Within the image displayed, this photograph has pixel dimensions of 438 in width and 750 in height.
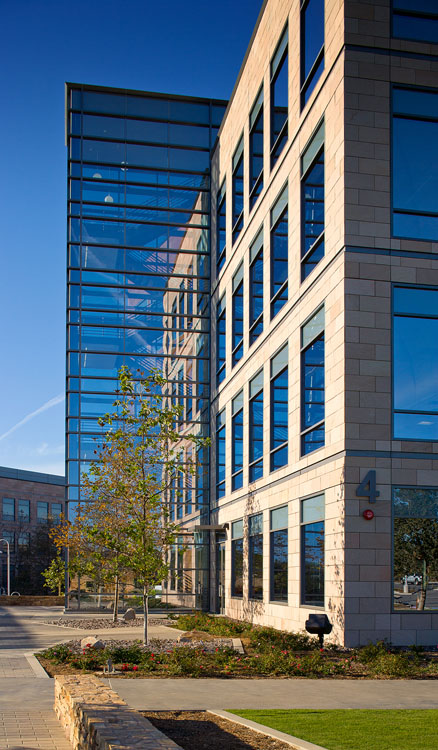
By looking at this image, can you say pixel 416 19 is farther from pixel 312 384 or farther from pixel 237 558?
Answer: pixel 237 558

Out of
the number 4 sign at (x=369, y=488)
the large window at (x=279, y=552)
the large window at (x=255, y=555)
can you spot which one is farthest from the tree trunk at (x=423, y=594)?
the large window at (x=255, y=555)

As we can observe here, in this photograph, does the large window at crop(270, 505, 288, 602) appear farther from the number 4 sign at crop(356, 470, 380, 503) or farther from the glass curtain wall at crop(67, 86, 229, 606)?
the glass curtain wall at crop(67, 86, 229, 606)

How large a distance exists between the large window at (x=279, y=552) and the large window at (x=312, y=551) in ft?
6.63

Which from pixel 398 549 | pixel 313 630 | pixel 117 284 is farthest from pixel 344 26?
pixel 117 284

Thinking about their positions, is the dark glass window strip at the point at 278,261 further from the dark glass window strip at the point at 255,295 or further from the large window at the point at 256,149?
the large window at the point at 256,149

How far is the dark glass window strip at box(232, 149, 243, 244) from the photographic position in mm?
34688

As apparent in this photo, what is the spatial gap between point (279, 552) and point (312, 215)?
404 inches

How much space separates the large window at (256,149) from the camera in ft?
101

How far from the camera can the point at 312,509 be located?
865 inches

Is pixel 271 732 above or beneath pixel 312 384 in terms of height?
beneath

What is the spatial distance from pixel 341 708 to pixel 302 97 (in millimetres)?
18104

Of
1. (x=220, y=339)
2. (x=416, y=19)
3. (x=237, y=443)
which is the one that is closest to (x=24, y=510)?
(x=220, y=339)

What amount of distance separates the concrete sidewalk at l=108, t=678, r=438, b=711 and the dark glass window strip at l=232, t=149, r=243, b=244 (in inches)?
915

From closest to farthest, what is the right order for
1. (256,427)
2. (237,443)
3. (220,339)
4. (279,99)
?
(279,99), (256,427), (237,443), (220,339)
